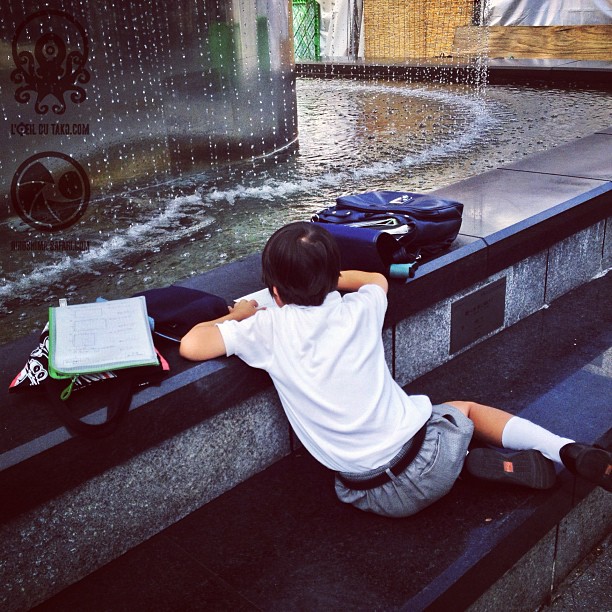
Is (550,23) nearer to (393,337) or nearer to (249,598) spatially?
(393,337)

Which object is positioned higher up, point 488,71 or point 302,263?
point 302,263

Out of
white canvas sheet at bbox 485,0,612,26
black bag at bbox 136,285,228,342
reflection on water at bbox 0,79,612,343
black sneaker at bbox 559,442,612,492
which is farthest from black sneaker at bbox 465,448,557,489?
white canvas sheet at bbox 485,0,612,26

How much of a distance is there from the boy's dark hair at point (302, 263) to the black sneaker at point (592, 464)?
3.04 feet

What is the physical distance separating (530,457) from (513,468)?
69mm

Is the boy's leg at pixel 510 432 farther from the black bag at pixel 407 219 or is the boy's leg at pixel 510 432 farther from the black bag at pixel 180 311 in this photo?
the black bag at pixel 180 311

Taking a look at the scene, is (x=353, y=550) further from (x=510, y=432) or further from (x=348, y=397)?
(x=510, y=432)

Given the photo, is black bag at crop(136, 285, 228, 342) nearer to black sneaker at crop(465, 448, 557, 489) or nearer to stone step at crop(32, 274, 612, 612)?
stone step at crop(32, 274, 612, 612)

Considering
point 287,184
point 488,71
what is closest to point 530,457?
point 287,184

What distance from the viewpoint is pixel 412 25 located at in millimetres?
14453

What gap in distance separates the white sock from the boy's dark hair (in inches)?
31.9

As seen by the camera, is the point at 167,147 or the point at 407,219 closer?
the point at 407,219

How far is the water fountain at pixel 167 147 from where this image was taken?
14.8ft

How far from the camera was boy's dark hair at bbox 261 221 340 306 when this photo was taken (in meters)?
2.23

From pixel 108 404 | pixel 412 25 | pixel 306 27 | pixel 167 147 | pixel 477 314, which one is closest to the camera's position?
pixel 108 404
